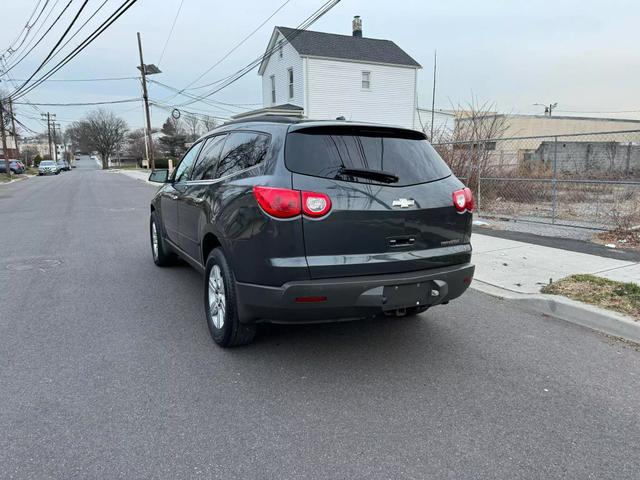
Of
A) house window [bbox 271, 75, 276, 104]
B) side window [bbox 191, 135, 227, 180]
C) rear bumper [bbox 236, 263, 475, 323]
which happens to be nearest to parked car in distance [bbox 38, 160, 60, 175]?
house window [bbox 271, 75, 276, 104]

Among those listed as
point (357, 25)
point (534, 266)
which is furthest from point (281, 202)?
point (357, 25)

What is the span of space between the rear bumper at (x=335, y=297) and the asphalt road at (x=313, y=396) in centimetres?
52

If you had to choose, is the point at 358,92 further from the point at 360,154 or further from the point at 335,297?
the point at 335,297

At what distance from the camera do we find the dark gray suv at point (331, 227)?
318 centimetres

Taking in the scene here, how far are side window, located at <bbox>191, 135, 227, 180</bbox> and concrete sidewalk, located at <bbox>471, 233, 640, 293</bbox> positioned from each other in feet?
11.6

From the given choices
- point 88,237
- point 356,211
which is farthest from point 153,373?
point 88,237

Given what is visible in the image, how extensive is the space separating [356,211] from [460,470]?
1.66 meters

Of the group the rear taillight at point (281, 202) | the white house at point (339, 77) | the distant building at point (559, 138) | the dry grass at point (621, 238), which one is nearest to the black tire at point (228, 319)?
the rear taillight at point (281, 202)

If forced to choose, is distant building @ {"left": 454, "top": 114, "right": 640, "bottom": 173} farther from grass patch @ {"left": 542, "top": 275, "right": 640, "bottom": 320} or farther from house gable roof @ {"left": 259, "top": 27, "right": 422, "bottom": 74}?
house gable roof @ {"left": 259, "top": 27, "right": 422, "bottom": 74}

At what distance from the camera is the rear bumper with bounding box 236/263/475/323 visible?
3168mm

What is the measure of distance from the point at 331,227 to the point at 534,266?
4293mm

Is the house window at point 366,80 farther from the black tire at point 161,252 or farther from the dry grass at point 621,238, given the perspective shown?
the black tire at point 161,252

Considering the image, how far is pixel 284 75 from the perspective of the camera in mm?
27234

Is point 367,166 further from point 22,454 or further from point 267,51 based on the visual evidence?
point 267,51
